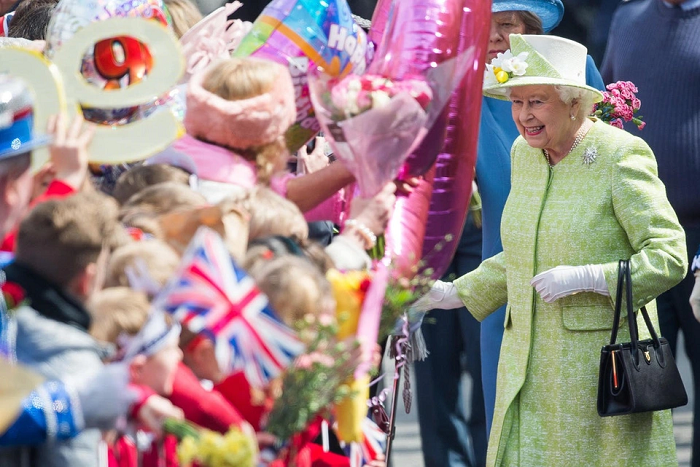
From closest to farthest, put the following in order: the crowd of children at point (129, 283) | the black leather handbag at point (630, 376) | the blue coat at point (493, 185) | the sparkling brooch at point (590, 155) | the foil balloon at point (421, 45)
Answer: the crowd of children at point (129, 283) < the foil balloon at point (421, 45) < the black leather handbag at point (630, 376) < the sparkling brooch at point (590, 155) < the blue coat at point (493, 185)

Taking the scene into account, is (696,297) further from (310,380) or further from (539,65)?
(310,380)

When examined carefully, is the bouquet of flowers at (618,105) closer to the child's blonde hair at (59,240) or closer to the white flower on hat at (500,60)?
the white flower on hat at (500,60)

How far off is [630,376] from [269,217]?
156cm

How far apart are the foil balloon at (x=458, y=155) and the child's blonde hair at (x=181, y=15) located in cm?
111

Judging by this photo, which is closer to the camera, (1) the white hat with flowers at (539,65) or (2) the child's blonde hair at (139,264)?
(2) the child's blonde hair at (139,264)

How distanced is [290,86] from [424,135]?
0.35 m

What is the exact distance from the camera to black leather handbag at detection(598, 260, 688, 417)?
3.70 m

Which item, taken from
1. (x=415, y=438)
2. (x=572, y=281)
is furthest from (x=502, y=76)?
(x=415, y=438)

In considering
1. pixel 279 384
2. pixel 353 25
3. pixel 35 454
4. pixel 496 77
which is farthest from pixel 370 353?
pixel 496 77

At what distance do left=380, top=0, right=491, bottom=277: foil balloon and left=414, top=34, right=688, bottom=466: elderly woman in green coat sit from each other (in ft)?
2.26

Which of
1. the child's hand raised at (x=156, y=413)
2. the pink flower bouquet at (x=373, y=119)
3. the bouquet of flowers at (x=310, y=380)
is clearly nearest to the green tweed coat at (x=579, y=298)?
the pink flower bouquet at (x=373, y=119)

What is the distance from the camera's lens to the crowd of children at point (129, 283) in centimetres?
203

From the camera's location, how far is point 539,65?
13.2 ft

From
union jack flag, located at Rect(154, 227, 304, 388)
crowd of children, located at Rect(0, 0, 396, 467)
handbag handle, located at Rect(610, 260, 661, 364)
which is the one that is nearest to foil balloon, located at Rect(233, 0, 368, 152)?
crowd of children, located at Rect(0, 0, 396, 467)
